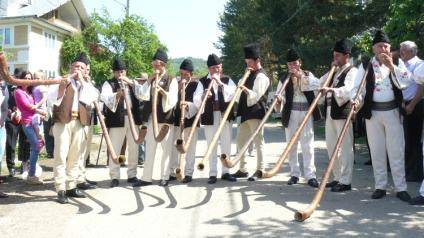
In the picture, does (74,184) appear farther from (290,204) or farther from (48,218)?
(290,204)

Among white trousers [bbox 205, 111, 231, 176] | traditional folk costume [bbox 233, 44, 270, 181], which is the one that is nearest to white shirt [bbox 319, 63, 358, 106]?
traditional folk costume [bbox 233, 44, 270, 181]

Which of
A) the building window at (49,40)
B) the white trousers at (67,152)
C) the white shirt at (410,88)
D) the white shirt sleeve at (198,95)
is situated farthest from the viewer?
the building window at (49,40)

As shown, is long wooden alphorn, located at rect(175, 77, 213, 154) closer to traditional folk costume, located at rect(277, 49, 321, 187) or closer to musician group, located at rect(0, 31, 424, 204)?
musician group, located at rect(0, 31, 424, 204)

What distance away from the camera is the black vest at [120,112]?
24.8 ft

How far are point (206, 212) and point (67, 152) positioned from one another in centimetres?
227

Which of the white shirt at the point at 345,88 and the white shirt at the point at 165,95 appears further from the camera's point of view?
the white shirt at the point at 165,95

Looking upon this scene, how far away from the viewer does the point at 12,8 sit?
3472 centimetres

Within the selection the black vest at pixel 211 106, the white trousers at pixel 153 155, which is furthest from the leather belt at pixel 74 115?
the black vest at pixel 211 106

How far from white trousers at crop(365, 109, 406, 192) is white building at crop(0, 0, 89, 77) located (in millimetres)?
26393

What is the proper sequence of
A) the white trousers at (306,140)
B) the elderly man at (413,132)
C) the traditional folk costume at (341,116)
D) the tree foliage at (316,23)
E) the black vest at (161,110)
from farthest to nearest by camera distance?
the tree foliage at (316,23)
the black vest at (161,110)
the white trousers at (306,140)
the elderly man at (413,132)
the traditional folk costume at (341,116)

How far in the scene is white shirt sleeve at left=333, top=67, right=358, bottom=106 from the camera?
6.41 m

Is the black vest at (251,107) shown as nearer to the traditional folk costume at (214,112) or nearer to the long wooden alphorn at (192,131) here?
the traditional folk costume at (214,112)

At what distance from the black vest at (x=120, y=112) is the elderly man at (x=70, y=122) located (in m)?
0.81

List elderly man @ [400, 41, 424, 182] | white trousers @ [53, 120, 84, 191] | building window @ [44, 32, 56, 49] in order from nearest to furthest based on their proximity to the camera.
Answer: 1. white trousers @ [53, 120, 84, 191]
2. elderly man @ [400, 41, 424, 182]
3. building window @ [44, 32, 56, 49]
